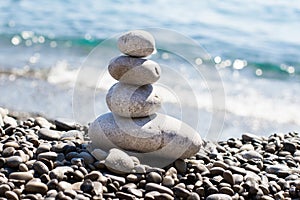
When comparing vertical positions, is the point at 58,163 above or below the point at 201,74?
below

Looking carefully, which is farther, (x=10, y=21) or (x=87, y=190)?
(x=10, y=21)

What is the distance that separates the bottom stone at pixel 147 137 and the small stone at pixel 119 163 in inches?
8.4

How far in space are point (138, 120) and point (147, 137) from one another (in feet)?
0.54

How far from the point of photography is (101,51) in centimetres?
1056

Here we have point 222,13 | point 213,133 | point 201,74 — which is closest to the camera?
point 213,133

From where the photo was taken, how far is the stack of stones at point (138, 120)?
13.2 feet

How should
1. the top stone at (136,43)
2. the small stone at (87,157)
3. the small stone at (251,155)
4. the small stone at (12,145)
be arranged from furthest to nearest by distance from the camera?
1. the small stone at (251,155)
2. the small stone at (12,145)
3. the top stone at (136,43)
4. the small stone at (87,157)

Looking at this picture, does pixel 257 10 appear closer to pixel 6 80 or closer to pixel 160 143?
pixel 6 80

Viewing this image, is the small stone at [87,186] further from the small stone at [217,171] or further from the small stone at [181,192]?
the small stone at [217,171]

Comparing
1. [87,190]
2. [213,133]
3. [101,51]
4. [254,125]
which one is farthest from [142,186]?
[101,51]

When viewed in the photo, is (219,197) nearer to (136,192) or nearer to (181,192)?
(181,192)

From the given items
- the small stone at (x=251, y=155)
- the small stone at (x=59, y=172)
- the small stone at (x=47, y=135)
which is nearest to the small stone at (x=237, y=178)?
the small stone at (x=251, y=155)

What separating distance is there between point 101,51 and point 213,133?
15.7 ft

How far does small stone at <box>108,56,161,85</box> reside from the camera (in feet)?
13.2
